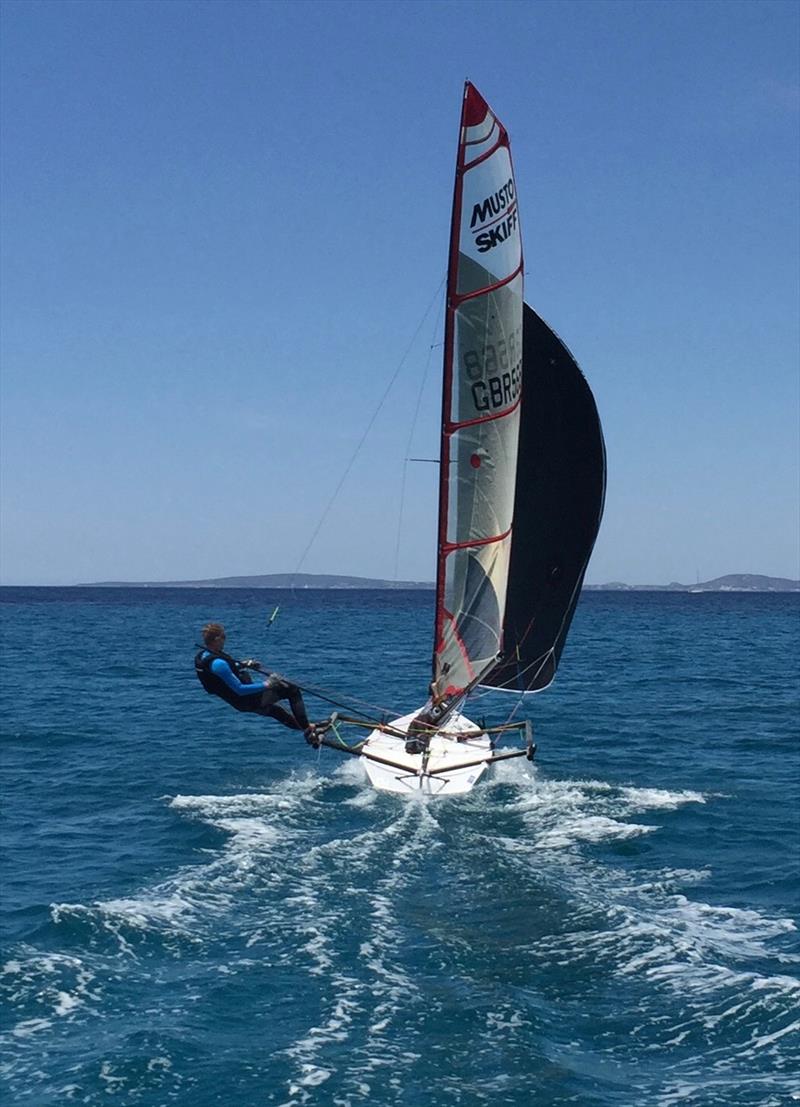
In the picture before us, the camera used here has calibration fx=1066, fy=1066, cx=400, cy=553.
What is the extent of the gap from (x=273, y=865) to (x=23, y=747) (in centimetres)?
1541

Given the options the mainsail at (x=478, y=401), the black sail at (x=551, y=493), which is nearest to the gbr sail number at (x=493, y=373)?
the mainsail at (x=478, y=401)

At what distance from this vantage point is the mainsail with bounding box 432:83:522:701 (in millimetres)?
21766

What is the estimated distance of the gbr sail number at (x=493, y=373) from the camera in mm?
22188

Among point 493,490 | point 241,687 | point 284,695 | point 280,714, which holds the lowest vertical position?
point 280,714

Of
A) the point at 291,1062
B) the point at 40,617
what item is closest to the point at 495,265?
the point at 291,1062

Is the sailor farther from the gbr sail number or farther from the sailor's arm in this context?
the gbr sail number

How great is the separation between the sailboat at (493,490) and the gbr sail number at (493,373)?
0.02 meters

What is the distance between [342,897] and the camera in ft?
55.3

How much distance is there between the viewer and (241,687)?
16.4 m

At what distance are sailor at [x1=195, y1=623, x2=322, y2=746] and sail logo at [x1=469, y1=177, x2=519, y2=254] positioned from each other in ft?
34.0

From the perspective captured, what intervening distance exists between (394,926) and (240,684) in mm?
4257

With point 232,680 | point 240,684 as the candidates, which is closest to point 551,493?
point 240,684

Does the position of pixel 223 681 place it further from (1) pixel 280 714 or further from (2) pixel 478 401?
(2) pixel 478 401

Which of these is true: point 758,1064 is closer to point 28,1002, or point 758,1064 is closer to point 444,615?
point 28,1002
